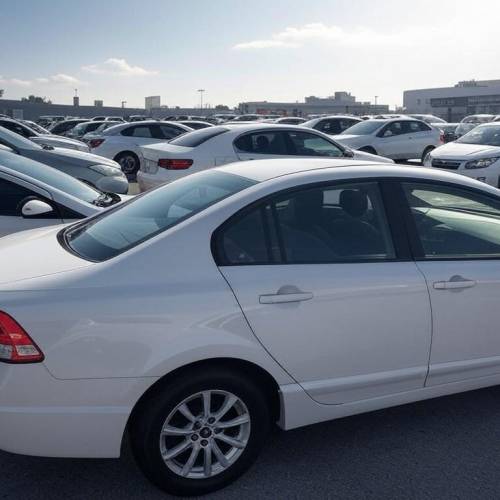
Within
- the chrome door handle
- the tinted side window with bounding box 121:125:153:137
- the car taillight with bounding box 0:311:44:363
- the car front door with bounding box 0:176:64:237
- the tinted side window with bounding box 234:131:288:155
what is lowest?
the car taillight with bounding box 0:311:44:363

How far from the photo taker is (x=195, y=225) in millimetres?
2959

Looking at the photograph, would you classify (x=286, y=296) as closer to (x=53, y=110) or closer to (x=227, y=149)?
(x=227, y=149)

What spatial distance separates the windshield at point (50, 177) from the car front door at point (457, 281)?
10.6 ft

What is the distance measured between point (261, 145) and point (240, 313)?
7829 millimetres

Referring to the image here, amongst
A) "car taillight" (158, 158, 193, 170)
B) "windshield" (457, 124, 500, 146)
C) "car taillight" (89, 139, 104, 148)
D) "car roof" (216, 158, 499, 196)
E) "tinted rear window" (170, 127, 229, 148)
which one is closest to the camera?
"car roof" (216, 158, 499, 196)

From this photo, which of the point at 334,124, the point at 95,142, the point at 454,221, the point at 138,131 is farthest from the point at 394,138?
the point at 454,221

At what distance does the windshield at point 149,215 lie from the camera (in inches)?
122

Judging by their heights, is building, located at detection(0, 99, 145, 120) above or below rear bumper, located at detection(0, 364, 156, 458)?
above

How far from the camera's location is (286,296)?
115 inches

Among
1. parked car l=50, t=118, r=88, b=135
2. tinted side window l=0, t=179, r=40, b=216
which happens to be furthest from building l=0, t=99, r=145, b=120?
tinted side window l=0, t=179, r=40, b=216

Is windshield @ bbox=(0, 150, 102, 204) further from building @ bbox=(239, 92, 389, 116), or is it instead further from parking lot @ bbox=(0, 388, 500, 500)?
building @ bbox=(239, 92, 389, 116)

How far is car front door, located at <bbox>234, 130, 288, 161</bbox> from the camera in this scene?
33.6 ft

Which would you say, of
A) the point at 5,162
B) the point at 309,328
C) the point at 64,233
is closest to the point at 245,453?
the point at 309,328

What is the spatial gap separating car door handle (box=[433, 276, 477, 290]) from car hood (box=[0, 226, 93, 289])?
5.86 ft
